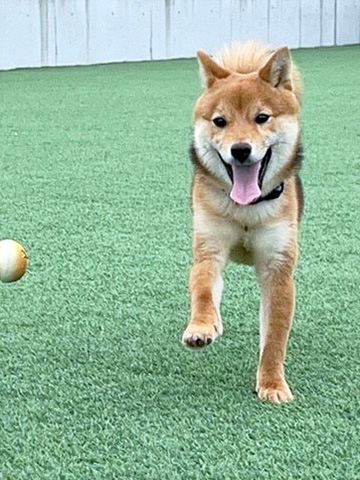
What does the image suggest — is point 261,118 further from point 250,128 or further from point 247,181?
point 247,181

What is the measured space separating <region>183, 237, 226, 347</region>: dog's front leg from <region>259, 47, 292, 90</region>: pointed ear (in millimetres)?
403

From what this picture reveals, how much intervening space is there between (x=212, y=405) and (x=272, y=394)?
135 mm

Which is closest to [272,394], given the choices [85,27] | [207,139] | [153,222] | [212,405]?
[212,405]

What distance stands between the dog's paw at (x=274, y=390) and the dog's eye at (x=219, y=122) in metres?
0.57

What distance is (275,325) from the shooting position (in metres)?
2.45

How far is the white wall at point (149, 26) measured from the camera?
39.2 feet

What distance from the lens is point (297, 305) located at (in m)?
3.06

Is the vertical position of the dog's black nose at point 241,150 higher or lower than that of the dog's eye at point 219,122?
lower

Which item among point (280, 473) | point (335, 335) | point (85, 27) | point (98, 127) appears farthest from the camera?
point (85, 27)

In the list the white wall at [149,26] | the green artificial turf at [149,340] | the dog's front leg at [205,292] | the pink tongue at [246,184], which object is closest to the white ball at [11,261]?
the green artificial turf at [149,340]

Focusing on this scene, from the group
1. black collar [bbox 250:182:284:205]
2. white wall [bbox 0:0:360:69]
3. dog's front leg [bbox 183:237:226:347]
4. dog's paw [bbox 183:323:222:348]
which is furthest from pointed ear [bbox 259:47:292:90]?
white wall [bbox 0:0:360:69]

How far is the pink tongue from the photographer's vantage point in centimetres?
246

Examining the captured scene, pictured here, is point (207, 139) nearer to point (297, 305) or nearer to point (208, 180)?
point (208, 180)

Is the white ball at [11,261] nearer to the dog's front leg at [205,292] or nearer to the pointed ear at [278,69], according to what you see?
the dog's front leg at [205,292]
